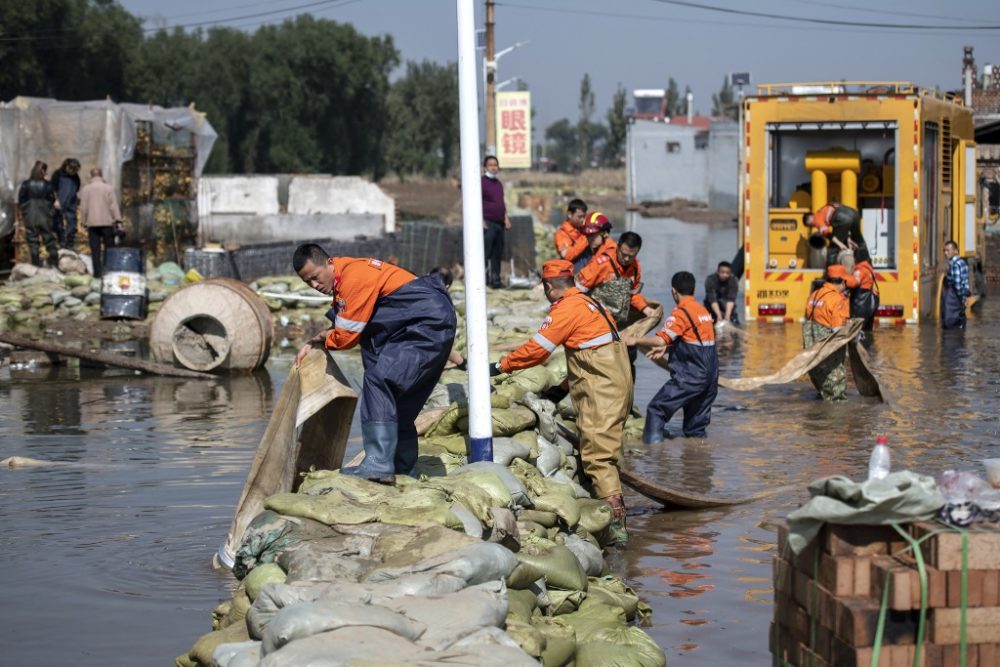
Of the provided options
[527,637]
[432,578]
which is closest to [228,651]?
[432,578]

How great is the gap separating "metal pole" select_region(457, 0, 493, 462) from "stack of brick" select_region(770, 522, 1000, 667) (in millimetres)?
3099

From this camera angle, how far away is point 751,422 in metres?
12.3

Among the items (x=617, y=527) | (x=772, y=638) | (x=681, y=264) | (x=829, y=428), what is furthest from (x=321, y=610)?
(x=681, y=264)

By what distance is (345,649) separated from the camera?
451 cm

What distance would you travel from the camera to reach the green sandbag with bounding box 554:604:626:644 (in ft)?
19.7

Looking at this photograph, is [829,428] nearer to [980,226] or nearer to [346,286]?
[346,286]

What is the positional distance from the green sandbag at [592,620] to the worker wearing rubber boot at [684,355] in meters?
4.29

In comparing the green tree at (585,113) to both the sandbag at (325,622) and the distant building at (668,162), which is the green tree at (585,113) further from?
the sandbag at (325,622)

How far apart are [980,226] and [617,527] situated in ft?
59.1

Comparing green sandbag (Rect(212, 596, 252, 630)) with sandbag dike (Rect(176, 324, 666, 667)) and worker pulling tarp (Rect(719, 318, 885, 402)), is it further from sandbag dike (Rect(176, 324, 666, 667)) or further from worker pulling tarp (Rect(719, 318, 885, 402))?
worker pulling tarp (Rect(719, 318, 885, 402))

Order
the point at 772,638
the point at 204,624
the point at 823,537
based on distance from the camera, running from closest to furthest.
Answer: the point at 823,537, the point at 772,638, the point at 204,624

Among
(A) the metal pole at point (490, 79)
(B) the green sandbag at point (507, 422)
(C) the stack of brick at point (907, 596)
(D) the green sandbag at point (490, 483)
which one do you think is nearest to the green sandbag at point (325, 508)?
(D) the green sandbag at point (490, 483)

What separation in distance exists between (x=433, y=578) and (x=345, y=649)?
2.70 feet

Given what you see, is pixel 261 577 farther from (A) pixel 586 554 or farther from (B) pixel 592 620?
(A) pixel 586 554
